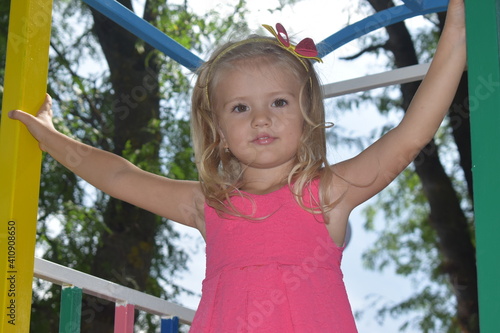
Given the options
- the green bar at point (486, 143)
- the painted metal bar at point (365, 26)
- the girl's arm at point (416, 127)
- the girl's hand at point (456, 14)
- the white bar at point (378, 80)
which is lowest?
the green bar at point (486, 143)

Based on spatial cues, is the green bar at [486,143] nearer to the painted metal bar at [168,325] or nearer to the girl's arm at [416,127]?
the girl's arm at [416,127]

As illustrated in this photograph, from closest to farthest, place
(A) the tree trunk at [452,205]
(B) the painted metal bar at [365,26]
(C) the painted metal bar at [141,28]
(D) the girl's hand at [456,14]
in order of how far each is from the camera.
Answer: (D) the girl's hand at [456,14] < (C) the painted metal bar at [141,28] < (B) the painted metal bar at [365,26] < (A) the tree trunk at [452,205]

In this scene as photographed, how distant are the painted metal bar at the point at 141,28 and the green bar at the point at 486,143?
1034mm

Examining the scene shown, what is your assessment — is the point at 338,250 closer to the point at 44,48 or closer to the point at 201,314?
the point at 201,314

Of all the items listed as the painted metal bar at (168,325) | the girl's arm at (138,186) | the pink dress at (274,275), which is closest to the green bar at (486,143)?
the pink dress at (274,275)

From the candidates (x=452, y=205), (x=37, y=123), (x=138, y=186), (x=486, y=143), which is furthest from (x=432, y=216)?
(x=486, y=143)

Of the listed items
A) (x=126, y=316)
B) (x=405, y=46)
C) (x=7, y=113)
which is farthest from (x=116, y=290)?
(x=405, y=46)

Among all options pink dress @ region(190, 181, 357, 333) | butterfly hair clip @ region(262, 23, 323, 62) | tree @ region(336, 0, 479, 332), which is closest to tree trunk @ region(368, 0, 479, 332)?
tree @ region(336, 0, 479, 332)

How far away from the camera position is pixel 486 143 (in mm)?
1068

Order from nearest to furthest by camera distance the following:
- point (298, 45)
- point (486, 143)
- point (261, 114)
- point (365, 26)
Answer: point (486, 143) → point (261, 114) → point (298, 45) → point (365, 26)

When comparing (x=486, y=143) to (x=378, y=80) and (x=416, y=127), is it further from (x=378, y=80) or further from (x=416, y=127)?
(x=378, y=80)

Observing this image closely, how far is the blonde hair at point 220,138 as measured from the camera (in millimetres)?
1686

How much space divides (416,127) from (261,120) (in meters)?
0.35

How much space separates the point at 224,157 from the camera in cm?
187
